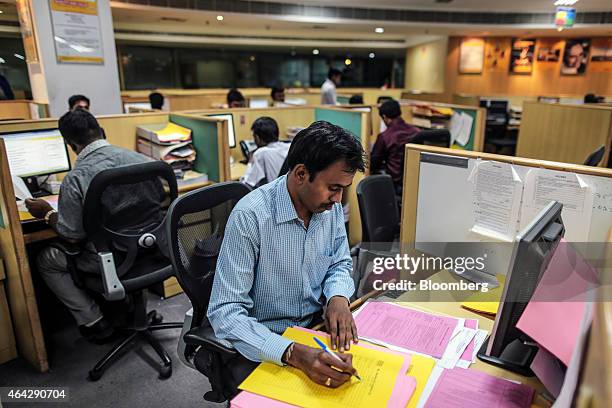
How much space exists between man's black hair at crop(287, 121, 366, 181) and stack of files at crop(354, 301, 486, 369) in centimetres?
45

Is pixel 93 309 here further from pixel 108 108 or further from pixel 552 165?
pixel 108 108

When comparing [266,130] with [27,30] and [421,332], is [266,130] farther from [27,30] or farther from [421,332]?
[27,30]

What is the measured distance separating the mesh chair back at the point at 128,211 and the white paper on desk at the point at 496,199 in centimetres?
135

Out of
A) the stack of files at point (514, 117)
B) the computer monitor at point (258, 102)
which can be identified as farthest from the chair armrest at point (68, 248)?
the stack of files at point (514, 117)

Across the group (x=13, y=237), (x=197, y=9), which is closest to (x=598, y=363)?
(x=13, y=237)

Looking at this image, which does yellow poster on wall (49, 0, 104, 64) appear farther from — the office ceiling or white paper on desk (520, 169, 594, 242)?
white paper on desk (520, 169, 594, 242)

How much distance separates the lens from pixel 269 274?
1215 millimetres

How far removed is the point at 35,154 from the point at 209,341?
2036 mm

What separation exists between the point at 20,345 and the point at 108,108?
2.73 meters

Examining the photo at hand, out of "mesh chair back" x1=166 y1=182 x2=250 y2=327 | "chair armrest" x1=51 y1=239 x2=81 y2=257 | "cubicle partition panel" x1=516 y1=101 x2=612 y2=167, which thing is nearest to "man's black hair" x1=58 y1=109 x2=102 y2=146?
"chair armrest" x1=51 y1=239 x2=81 y2=257

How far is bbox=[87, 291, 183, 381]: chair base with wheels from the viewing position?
208 centimetres

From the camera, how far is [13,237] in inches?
76.7

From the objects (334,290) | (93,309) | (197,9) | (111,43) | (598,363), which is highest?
(197,9)

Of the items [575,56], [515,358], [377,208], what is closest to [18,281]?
[377,208]
